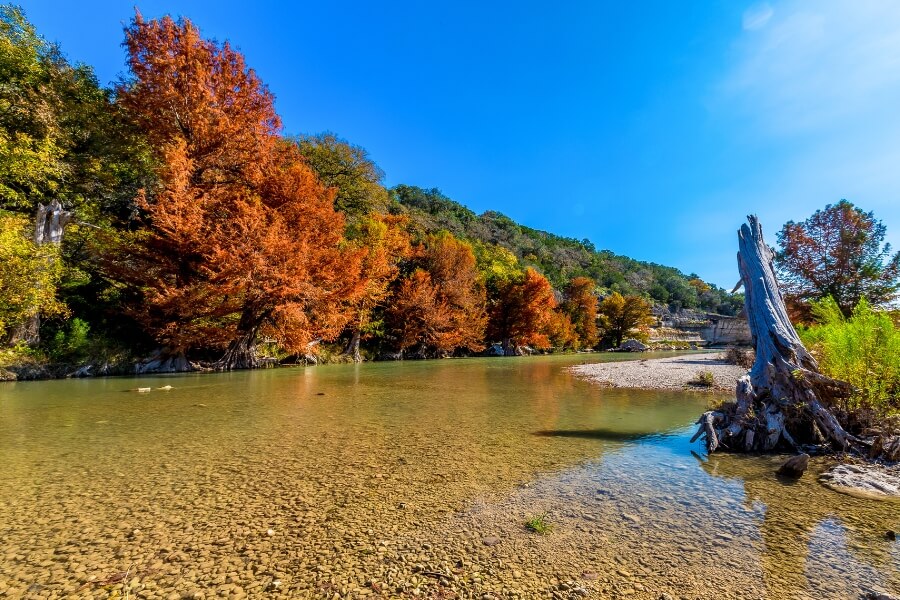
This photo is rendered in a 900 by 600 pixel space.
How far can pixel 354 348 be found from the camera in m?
28.9

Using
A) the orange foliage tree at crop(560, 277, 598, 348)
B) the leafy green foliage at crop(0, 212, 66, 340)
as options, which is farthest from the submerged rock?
the orange foliage tree at crop(560, 277, 598, 348)

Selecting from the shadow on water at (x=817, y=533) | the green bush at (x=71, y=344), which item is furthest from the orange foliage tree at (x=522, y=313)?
the shadow on water at (x=817, y=533)

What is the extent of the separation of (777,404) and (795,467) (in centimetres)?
182

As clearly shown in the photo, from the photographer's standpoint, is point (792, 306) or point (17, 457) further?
point (792, 306)

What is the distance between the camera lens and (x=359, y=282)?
72.3 feet

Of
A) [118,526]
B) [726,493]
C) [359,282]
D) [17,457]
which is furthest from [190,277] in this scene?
[726,493]

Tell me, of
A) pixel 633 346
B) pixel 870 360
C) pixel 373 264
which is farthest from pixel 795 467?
pixel 633 346

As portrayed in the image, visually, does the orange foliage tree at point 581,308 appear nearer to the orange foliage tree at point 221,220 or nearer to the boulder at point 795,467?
the orange foliage tree at point 221,220

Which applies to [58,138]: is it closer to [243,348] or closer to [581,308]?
[243,348]

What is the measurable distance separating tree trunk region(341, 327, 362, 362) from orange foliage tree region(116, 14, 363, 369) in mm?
7530

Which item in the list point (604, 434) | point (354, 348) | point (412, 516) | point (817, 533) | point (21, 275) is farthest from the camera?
point (354, 348)

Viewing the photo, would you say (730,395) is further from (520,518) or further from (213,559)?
(213,559)

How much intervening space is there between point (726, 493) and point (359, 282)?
799 inches

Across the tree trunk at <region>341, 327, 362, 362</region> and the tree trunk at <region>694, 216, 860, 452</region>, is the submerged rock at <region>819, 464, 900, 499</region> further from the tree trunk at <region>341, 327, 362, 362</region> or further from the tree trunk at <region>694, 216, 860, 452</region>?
the tree trunk at <region>341, 327, 362, 362</region>
